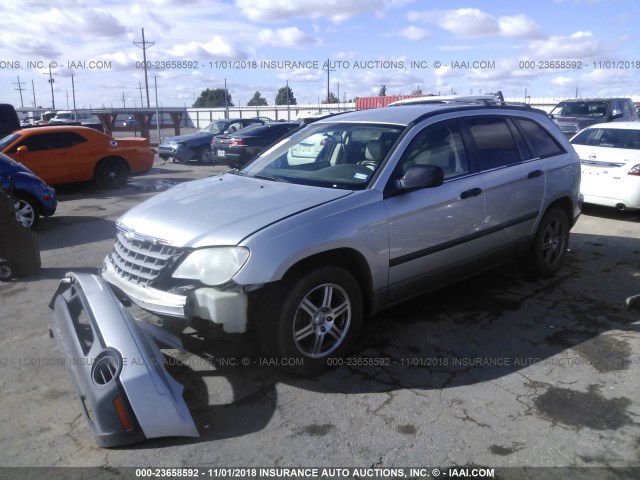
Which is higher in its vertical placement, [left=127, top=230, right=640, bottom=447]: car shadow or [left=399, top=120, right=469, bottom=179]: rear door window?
[left=399, top=120, right=469, bottom=179]: rear door window

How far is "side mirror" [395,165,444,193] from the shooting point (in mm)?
4090

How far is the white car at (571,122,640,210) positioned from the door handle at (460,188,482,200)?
16.9 ft

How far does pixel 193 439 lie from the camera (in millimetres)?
3178

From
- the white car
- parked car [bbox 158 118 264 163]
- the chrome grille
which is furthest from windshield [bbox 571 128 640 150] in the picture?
parked car [bbox 158 118 264 163]

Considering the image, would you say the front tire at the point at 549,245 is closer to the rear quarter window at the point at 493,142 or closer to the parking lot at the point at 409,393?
the parking lot at the point at 409,393

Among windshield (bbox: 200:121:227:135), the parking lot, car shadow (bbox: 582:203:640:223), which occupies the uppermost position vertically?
windshield (bbox: 200:121:227:135)

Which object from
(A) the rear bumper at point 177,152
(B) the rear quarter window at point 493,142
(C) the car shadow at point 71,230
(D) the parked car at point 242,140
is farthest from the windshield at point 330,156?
(A) the rear bumper at point 177,152

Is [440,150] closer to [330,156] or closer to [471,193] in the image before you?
[471,193]

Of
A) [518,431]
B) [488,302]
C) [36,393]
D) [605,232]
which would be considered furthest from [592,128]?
[36,393]

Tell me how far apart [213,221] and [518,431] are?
231cm

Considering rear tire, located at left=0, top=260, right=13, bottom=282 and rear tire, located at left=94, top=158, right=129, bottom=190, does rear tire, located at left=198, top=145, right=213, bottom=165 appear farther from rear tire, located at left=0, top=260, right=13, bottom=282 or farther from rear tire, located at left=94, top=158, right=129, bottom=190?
rear tire, located at left=0, top=260, right=13, bottom=282

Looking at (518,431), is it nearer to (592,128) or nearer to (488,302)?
(488,302)

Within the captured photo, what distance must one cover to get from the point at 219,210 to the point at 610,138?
27.7 ft

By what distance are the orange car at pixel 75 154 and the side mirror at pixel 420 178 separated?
10.1 meters
